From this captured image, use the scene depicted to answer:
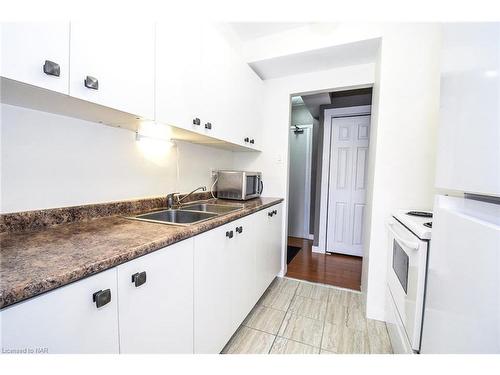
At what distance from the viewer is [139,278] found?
72 cm

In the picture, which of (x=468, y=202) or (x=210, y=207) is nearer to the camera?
(x=468, y=202)

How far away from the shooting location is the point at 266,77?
2355 mm

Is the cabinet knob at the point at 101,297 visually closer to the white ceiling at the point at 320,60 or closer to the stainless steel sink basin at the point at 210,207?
the stainless steel sink basin at the point at 210,207

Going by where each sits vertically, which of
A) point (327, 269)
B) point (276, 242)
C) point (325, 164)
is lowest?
point (327, 269)

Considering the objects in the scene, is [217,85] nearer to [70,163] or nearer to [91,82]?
[91,82]

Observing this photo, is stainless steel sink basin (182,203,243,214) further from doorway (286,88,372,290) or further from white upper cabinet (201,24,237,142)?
doorway (286,88,372,290)

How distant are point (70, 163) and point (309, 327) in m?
1.87

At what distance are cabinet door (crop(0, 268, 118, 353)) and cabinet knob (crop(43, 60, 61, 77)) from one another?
644 millimetres

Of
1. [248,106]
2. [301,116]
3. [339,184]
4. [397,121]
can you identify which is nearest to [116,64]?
[248,106]

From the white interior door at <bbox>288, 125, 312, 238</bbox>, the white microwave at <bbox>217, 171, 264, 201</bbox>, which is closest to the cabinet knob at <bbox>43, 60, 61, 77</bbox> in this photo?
the white microwave at <bbox>217, 171, 264, 201</bbox>

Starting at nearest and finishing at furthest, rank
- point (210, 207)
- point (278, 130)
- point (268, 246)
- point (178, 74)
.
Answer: point (178, 74) → point (210, 207) → point (268, 246) → point (278, 130)

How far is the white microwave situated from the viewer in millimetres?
2021
